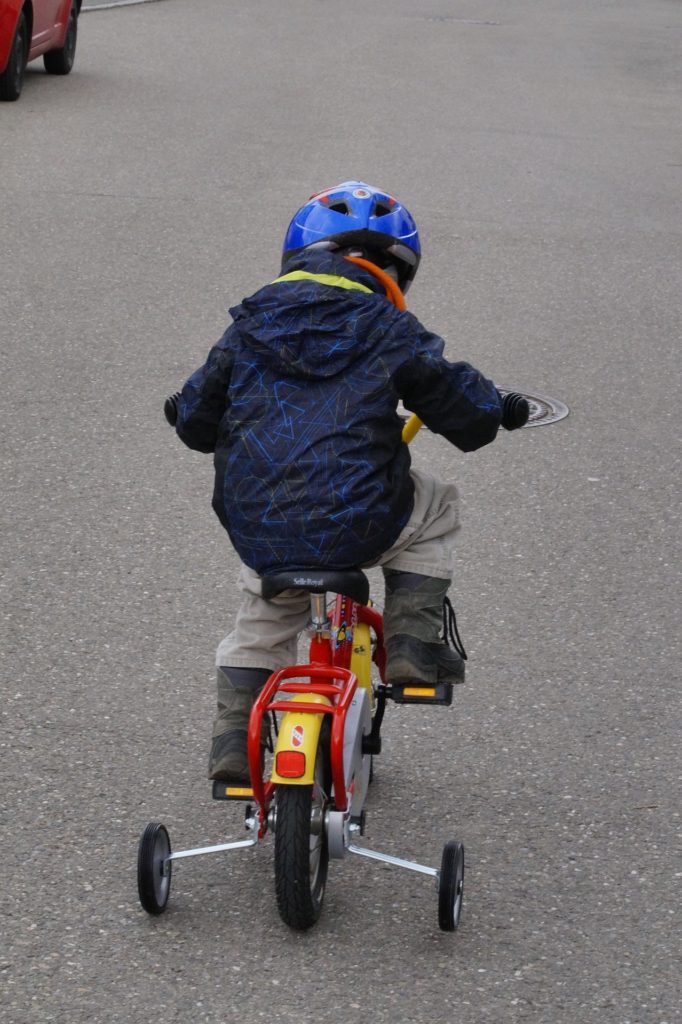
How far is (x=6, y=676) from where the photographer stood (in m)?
4.80

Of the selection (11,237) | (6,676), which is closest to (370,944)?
(6,676)

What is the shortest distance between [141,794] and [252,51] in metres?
17.1

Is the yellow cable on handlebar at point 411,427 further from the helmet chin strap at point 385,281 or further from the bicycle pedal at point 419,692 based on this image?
the bicycle pedal at point 419,692

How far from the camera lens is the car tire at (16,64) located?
14.5 metres

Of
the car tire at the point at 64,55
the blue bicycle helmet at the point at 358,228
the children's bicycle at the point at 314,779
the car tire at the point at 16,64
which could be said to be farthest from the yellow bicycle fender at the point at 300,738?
the car tire at the point at 64,55

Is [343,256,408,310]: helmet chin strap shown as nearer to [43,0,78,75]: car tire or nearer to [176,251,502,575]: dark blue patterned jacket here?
[176,251,502,575]: dark blue patterned jacket

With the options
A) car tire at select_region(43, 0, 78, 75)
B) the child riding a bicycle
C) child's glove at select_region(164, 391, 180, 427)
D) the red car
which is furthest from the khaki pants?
car tire at select_region(43, 0, 78, 75)

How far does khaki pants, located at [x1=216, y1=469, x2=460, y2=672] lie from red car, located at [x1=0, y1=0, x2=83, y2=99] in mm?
11442

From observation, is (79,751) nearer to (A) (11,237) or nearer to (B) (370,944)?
(B) (370,944)

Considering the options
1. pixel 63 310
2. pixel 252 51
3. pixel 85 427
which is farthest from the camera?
pixel 252 51

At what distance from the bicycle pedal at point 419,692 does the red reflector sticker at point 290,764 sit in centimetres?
52

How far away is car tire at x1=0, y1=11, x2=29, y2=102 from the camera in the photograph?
14.5 meters

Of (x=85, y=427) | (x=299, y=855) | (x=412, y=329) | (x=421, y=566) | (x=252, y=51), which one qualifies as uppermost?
(x=412, y=329)

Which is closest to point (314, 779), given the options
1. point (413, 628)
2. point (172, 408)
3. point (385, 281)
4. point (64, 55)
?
point (413, 628)
